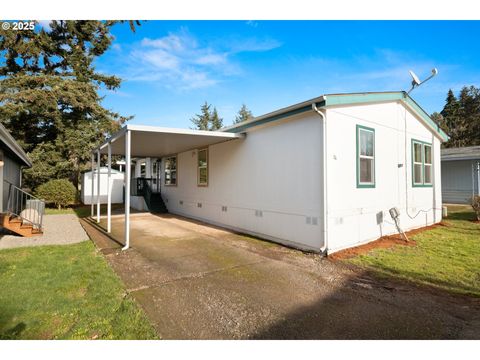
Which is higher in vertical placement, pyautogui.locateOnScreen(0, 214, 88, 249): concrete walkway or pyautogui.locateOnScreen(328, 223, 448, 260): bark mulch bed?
pyautogui.locateOnScreen(328, 223, 448, 260): bark mulch bed

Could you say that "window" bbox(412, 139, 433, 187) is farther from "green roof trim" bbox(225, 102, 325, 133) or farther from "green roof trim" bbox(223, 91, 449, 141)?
"green roof trim" bbox(225, 102, 325, 133)

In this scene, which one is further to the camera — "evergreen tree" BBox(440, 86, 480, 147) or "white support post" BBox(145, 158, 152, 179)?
"evergreen tree" BBox(440, 86, 480, 147)

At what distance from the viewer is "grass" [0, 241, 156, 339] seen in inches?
104

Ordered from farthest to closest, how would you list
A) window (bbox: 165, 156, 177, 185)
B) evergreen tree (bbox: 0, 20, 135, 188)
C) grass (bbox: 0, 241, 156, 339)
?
1. evergreen tree (bbox: 0, 20, 135, 188)
2. window (bbox: 165, 156, 177, 185)
3. grass (bbox: 0, 241, 156, 339)

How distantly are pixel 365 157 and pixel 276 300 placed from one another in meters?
4.55

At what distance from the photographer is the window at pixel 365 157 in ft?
20.6

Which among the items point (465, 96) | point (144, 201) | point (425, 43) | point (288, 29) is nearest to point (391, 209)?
point (425, 43)

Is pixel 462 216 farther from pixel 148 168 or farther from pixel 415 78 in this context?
pixel 148 168

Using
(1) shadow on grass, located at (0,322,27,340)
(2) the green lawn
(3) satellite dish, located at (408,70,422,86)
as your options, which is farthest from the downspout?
(1) shadow on grass, located at (0,322,27,340)

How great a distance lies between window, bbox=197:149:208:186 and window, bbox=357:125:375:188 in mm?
5524

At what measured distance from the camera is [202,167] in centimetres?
1023

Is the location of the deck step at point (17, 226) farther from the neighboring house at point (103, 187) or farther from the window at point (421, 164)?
the window at point (421, 164)
